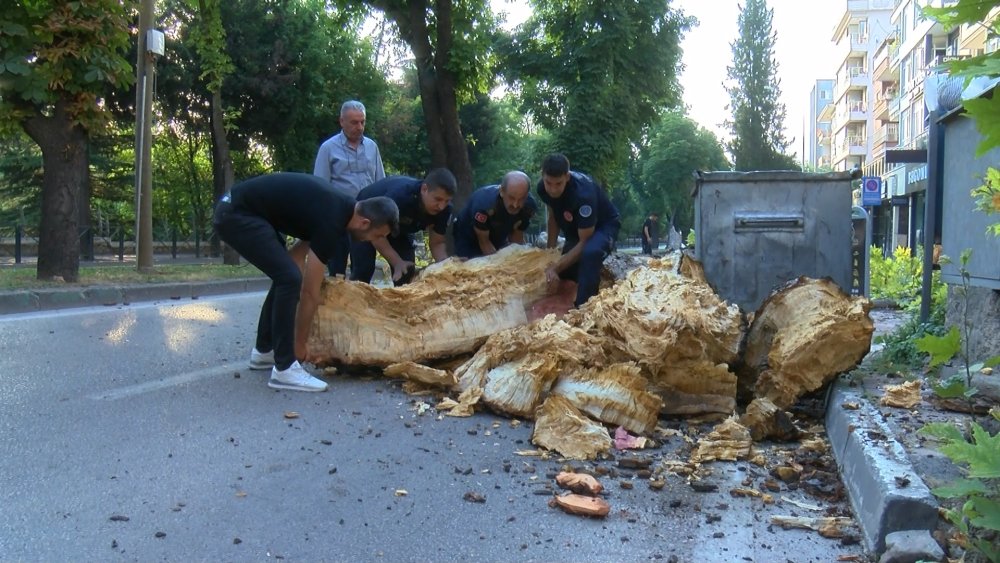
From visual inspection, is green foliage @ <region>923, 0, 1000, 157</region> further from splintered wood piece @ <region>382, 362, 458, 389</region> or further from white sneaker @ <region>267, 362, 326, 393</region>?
white sneaker @ <region>267, 362, 326, 393</region>

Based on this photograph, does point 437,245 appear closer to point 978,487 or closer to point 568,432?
point 568,432

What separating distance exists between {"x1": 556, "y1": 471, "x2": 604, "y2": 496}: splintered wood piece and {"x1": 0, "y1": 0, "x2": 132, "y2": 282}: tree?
10744 mm

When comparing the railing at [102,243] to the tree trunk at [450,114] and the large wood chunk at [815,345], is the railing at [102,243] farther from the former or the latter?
the large wood chunk at [815,345]

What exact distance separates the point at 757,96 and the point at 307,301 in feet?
252

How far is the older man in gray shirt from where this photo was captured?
7.56 metres

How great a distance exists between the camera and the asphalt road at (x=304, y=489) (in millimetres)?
3064

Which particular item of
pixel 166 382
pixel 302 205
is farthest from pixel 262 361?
pixel 302 205

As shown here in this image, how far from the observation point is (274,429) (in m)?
4.36

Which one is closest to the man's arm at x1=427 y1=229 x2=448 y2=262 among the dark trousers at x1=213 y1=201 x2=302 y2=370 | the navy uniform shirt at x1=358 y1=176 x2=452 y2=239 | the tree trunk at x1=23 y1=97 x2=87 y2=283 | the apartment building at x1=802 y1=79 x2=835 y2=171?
the navy uniform shirt at x1=358 y1=176 x2=452 y2=239

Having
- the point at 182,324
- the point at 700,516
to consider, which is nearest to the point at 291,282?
the point at 700,516

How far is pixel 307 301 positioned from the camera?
5.42 meters

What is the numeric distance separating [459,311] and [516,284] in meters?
0.62

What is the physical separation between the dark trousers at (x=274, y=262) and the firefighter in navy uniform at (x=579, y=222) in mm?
2139

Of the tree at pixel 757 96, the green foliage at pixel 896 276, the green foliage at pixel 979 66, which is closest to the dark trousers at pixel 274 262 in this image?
the green foliage at pixel 979 66
